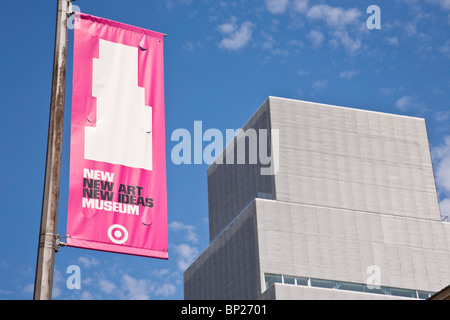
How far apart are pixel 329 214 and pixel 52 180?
81.7m

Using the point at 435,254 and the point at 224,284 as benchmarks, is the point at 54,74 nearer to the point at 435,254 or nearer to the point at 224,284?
the point at 224,284

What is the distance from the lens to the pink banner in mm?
15023

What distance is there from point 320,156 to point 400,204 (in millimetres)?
10833

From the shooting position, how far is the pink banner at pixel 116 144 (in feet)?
49.3

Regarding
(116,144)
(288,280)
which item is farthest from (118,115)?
(288,280)

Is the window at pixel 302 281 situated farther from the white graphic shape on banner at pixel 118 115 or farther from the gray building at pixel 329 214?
the white graphic shape on banner at pixel 118 115

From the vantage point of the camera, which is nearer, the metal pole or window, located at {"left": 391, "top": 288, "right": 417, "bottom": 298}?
the metal pole

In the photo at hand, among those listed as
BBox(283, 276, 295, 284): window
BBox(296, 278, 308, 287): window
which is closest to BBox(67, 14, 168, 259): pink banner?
BBox(283, 276, 295, 284): window

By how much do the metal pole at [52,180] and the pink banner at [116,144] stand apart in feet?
2.97

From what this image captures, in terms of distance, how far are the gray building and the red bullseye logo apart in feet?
226

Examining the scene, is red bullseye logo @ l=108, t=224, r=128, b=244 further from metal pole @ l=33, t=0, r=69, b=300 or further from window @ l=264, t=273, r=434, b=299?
window @ l=264, t=273, r=434, b=299

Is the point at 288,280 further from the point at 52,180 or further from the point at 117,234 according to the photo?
the point at 52,180
